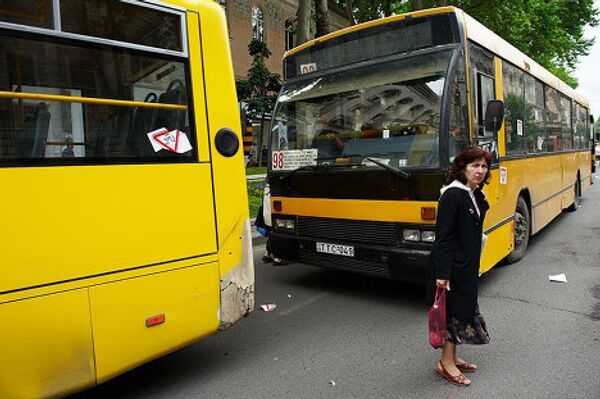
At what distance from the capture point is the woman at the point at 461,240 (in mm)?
3010

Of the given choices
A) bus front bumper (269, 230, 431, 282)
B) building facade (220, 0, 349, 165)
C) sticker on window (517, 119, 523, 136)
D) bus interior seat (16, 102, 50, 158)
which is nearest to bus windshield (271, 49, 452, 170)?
bus front bumper (269, 230, 431, 282)

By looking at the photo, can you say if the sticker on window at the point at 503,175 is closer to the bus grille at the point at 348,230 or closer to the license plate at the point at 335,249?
the bus grille at the point at 348,230

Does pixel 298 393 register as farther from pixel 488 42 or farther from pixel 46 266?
pixel 488 42

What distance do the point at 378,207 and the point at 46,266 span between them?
9.95 ft

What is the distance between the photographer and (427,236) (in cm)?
432

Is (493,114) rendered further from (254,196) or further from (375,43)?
(254,196)

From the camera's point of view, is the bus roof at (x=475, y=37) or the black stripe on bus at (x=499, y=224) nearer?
the bus roof at (x=475, y=37)

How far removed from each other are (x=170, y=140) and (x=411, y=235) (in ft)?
8.21

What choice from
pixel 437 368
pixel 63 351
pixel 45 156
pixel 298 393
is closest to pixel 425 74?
pixel 437 368

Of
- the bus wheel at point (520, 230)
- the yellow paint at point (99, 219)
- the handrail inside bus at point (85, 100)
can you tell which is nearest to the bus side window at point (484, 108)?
the bus wheel at point (520, 230)

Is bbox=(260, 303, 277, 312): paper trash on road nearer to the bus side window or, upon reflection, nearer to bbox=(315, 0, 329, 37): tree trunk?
the bus side window

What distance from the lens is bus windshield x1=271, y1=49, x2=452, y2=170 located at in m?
4.42

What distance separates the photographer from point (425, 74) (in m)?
4.49

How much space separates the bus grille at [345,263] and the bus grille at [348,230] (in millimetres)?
203
